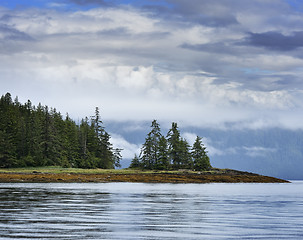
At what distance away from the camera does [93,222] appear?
29188mm

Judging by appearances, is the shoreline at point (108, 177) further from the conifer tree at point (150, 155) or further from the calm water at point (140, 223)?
the calm water at point (140, 223)

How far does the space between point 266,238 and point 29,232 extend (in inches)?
452

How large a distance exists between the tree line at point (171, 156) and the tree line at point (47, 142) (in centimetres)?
1617

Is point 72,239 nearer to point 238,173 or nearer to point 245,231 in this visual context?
point 245,231

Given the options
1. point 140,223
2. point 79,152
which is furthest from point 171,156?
point 140,223

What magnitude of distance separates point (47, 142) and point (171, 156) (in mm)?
35866

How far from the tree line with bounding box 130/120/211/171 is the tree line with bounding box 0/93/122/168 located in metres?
16.2

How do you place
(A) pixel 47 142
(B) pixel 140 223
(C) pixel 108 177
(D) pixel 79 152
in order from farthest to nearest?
(D) pixel 79 152 → (A) pixel 47 142 → (C) pixel 108 177 → (B) pixel 140 223

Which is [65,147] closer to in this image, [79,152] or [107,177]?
[79,152]

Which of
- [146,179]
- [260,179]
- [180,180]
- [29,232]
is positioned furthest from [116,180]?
[29,232]

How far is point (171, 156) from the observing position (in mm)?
147625

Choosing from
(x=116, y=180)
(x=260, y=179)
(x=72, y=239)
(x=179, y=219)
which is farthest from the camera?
(x=260, y=179)

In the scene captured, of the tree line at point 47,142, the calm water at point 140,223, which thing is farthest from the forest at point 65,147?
the calm water at point 140,223

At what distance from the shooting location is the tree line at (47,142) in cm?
13362
